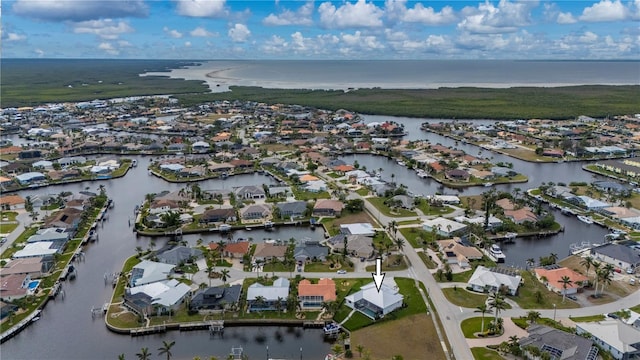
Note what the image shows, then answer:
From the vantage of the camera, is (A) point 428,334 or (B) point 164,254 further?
(B) point 164,254

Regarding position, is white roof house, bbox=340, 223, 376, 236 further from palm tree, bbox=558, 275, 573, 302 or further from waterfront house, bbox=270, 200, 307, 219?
palm tree, bbox=558, 275, 573, 302

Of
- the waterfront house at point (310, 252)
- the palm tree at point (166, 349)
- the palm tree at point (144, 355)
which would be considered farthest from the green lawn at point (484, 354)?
the palm tree at point (144, 355)

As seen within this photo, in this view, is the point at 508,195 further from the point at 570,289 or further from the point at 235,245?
the point at 235,245

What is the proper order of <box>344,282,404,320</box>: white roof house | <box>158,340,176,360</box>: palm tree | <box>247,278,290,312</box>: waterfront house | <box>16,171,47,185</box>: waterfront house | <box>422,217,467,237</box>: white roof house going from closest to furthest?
<box>158,340,176,360</box>: palm tree, <box>344,282,404,320</box>: white roof house, <box>247,278,290,312</box>: waterfront house, <box>422,217,467,237</box>: white roof house, <box>16,171,47,185</box>: waterfront house

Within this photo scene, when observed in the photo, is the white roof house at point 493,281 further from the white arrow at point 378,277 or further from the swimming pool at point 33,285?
the swimming pool at point 33,285

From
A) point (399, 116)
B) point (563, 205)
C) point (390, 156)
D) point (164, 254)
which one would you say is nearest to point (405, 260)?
point (164, 254)

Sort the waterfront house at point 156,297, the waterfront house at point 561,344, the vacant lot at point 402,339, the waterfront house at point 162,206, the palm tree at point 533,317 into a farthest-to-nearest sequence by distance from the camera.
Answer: the waterfront house at point 162,206
the waterfront house at point 156,297
the palm tree at point 533,317
the vacant lot at point 402,339
the waterfront house at point 561,344

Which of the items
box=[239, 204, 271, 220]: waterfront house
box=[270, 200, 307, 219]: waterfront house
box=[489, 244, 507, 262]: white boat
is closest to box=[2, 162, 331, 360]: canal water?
box=[239, 204, 271, 220]: waterfront house
